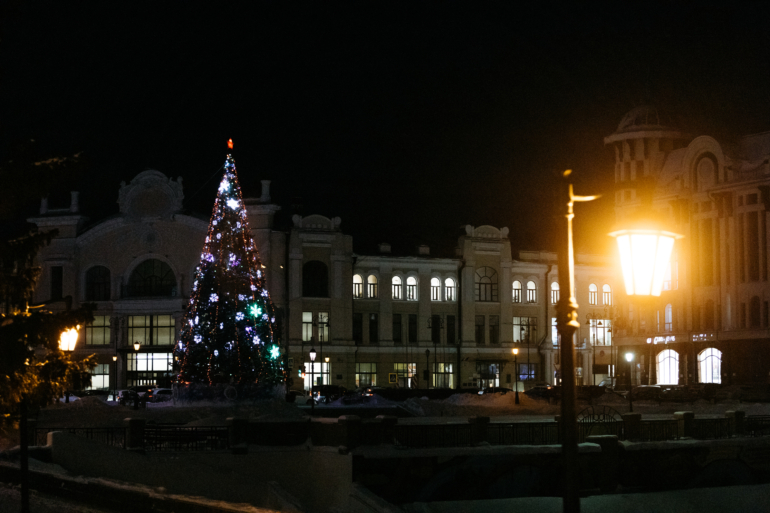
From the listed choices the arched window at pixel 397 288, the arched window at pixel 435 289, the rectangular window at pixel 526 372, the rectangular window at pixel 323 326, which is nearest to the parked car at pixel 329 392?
the rectangular window at pixel 323 326

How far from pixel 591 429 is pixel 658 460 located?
225cm

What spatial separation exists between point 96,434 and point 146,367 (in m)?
44.2

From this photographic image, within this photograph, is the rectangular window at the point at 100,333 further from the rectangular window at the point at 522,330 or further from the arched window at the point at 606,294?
the arched window at the point at 606,294

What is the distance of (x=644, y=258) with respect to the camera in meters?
8.26

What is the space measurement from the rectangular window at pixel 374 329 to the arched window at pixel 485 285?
856 cm

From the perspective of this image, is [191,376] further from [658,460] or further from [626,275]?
[626,275]

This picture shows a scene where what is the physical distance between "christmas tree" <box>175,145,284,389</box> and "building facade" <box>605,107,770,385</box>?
34.6m

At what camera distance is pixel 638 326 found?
8219 centimetres

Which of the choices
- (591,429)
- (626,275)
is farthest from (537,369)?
(626,275)

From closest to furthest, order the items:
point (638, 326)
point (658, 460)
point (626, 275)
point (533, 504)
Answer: point (626, 275)
point (533, 504)
point (658, 460)
point (638, 326)

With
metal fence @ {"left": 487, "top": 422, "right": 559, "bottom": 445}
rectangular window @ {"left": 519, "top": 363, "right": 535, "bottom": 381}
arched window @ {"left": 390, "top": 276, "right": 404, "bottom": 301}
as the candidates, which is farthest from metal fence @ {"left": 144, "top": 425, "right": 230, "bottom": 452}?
rectangular window @ {"left": 519, "top": 363, "right": 535, "bottom": 381}

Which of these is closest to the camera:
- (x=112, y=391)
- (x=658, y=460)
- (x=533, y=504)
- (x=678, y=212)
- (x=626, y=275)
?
(x=626, y=275)

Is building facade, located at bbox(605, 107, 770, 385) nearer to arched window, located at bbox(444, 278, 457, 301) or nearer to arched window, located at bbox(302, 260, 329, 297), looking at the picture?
arched window, located at bbox(444, 278, 457, 301)

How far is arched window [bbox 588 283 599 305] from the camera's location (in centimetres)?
8394
